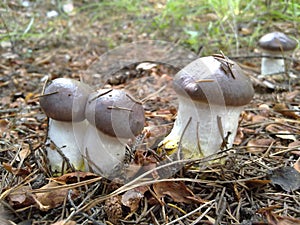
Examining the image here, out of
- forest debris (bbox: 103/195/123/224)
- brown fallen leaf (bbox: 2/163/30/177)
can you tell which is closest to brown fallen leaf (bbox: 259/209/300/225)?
forest debris (bbox: 103/195/123/224)

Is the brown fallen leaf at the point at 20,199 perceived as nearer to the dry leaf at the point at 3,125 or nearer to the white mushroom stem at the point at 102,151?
the white mushroom stem at the point at 102,151

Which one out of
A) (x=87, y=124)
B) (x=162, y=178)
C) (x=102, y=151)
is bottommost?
(x=162, y=178)

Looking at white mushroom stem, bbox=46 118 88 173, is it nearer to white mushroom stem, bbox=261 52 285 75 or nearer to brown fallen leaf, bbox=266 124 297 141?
brown fallen leaf, bbox=266 124 297 141

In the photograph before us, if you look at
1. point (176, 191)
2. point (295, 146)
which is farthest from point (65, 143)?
point (295, 146)

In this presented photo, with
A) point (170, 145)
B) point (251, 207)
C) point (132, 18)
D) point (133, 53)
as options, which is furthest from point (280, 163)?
point (132, 18)

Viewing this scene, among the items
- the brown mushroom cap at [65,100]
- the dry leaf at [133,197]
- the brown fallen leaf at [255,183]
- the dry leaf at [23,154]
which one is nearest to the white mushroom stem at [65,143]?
the brown mushroom cap at [65,100]

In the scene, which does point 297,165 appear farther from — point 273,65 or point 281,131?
point 273,65
